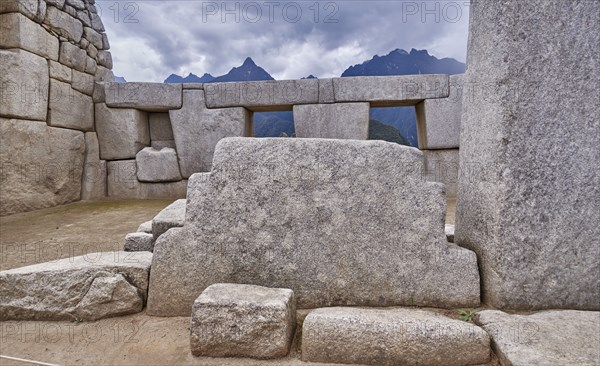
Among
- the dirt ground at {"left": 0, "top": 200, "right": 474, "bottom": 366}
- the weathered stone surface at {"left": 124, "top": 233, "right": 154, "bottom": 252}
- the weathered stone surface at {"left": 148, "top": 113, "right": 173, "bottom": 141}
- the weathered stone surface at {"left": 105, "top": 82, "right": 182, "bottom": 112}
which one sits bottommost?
the dirt ground at {"left": 0, "top": 200, "right": 474, "bottom": 366}

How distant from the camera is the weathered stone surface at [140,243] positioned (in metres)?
2.55

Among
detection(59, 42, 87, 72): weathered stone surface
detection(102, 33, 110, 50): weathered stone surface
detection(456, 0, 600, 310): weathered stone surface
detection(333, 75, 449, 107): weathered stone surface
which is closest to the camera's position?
detection(456, 0, 600, 310): weathered stone surface

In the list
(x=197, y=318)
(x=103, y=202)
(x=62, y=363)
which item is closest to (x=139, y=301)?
(x=62, y=363)

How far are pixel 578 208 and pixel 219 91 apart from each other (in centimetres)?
527

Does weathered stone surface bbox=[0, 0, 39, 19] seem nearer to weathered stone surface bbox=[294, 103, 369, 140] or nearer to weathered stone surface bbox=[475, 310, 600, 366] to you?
weathered stone surface bbox=[294, 103, 369, 140]

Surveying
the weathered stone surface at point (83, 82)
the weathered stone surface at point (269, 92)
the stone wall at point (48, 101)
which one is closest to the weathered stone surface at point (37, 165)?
the stone wall at point (48, 101)

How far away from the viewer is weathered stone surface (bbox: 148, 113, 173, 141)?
20.5 feet

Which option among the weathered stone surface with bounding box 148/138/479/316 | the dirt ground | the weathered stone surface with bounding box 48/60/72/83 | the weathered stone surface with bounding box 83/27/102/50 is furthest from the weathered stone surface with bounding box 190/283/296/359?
the weathered stone surface with bounding box 83/27/102/50

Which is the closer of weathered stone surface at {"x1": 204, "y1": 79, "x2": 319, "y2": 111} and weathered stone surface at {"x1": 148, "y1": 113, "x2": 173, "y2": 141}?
weathered stone surface at {"x1": 204, "y1": 79, "x2": 319, "y2": 111}

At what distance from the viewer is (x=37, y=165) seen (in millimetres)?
4660

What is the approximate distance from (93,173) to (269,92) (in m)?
3.32

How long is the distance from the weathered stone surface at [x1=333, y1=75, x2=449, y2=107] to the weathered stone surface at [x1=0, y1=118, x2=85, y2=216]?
4.34 metres

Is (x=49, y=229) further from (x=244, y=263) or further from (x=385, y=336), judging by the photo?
(x=385, y=336)

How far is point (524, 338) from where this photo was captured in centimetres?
143
